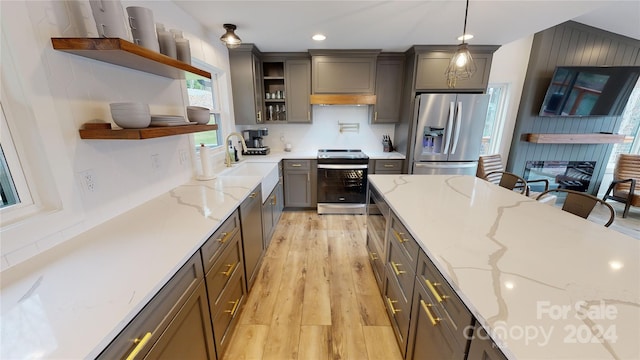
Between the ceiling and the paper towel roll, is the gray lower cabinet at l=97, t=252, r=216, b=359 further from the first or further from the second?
the ceiling

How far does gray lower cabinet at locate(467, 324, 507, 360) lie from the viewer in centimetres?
64

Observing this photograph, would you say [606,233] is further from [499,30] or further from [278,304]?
[499,30]

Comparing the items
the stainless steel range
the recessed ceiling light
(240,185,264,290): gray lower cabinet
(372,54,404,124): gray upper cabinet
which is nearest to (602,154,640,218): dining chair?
(372,54,404,124): gray upper cabinet

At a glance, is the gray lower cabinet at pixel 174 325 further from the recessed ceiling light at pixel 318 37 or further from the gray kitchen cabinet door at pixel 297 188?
the recessed ceiling light at pixel 318 37

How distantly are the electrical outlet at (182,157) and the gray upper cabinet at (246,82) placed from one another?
1451 millimetres

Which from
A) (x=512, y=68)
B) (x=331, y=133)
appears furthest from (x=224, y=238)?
(x=512, y=68)

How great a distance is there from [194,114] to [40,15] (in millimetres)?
800

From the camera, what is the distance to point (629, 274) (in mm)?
830

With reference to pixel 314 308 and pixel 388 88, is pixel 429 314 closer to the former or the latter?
pixel 314 308

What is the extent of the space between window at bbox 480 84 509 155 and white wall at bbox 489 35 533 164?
0.23ft

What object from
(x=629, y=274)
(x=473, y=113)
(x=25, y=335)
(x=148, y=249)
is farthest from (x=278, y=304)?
(x=473, y=113)

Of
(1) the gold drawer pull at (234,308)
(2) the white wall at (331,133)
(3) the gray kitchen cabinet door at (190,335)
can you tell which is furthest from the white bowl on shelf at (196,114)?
(2) the white wall at (331,133)

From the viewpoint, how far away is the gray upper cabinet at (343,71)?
3273 millimetres

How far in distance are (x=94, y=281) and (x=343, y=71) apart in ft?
11.1
